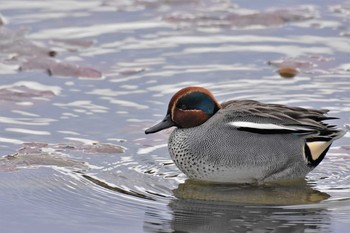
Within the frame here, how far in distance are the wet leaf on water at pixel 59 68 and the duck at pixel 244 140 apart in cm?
252

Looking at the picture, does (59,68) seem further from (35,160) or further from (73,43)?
(35,160)

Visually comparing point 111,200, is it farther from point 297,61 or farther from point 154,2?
point 154,2

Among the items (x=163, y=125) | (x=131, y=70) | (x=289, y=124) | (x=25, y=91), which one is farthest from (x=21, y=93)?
(x=289, y=124)

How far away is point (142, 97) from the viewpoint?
10570 millimetres

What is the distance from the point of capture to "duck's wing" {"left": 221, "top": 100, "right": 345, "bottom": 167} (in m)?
8.55

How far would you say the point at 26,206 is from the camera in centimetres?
806

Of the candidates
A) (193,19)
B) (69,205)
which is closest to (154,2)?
(193,19)

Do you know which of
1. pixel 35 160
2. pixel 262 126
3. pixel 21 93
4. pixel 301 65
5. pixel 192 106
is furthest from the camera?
pixel 301 65

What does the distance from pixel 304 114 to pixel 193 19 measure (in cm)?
458

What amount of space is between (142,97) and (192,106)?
1882 mm

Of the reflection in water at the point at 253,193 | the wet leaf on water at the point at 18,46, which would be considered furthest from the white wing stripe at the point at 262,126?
the wet leaf on water at the point at 18,46

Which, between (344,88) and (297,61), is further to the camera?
(297,61)

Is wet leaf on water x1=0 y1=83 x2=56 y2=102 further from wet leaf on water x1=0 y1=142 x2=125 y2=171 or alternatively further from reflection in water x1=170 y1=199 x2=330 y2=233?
reflection in water x1=170 y1=199 x2=330 y2=233

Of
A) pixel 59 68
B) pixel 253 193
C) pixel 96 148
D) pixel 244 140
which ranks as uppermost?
pixel 244 140
